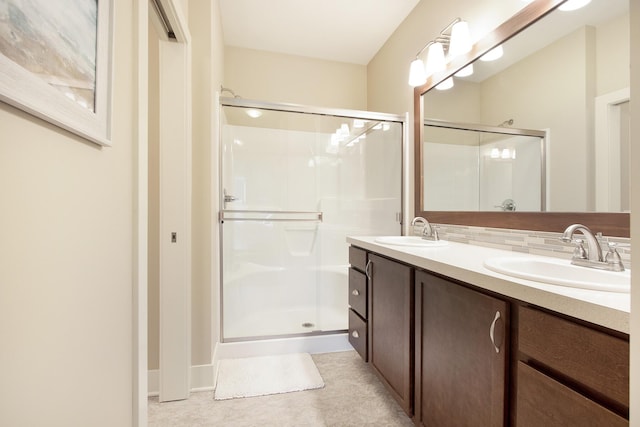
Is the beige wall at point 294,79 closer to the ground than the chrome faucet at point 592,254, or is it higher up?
higher up

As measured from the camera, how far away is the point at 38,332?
0.47m

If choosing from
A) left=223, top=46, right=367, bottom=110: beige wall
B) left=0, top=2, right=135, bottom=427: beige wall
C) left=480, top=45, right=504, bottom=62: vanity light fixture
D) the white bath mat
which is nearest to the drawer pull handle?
left=0, top=2, right=135, bottom=427: beige wall

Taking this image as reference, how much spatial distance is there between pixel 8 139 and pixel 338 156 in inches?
82.8

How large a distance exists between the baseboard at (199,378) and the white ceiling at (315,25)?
248 centimetres

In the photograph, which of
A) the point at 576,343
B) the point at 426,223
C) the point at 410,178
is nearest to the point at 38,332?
the point at 576,343

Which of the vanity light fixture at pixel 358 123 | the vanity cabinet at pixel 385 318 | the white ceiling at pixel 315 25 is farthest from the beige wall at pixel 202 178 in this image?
the vanity light fixture at pixel 358 123

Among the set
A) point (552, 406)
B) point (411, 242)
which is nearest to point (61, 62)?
point (552, 406)

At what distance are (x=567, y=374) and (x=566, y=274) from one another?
0.46 metres

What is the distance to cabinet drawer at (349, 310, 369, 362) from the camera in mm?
1625

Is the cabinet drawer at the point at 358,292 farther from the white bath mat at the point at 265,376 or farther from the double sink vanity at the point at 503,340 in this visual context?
the white bath mat at the point at 265,376

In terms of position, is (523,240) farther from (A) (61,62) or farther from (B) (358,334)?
(A) (61,62)

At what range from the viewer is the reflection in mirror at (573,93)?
3.16 feet

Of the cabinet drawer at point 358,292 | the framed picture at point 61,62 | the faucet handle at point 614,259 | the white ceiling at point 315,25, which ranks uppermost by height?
the white ceiling at point 315,25

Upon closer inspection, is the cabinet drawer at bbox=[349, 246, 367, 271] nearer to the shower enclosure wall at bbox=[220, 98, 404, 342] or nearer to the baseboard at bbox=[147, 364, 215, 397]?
the shower enclosure wall at bbox=[220, 98, 404, 342]
